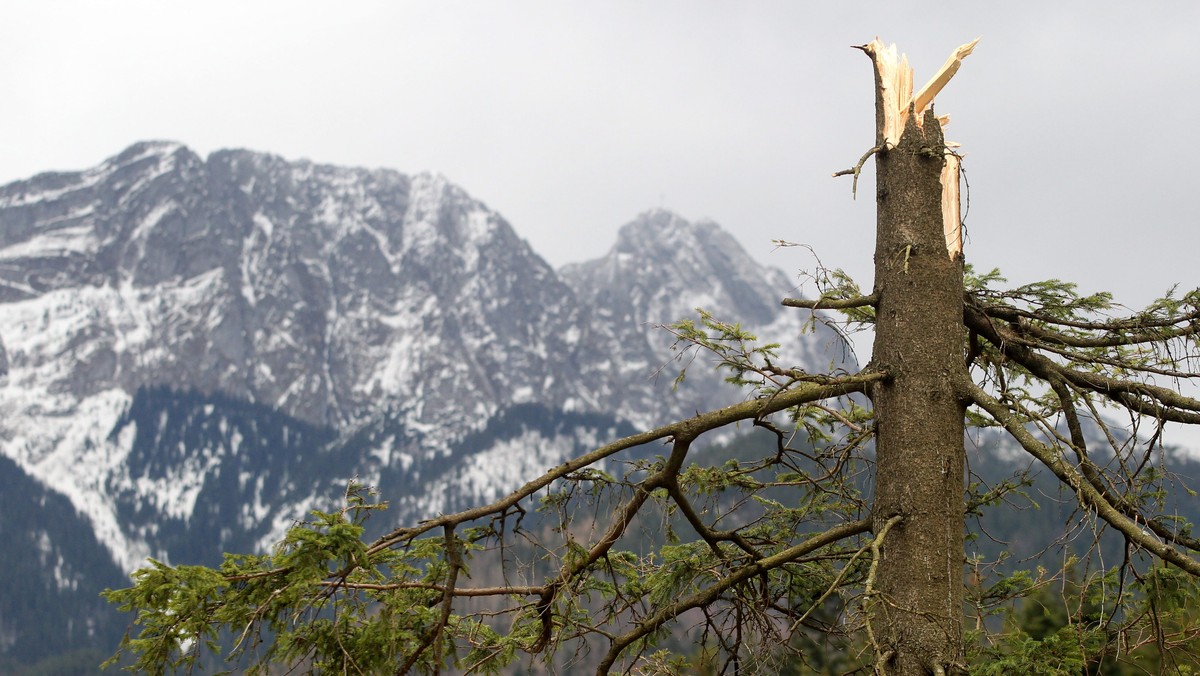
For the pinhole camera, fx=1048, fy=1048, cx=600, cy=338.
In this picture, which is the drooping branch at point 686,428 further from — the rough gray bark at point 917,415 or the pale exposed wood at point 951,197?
the pale exposed wood at point 951,197

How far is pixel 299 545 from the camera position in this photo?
4691 mm

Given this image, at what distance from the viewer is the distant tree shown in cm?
471

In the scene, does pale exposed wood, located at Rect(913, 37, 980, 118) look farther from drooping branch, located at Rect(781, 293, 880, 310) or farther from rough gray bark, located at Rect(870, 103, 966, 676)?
drooping branch, located at Rect(781, 293, 880, 310)

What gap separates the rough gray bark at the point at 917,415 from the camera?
4.89 metres

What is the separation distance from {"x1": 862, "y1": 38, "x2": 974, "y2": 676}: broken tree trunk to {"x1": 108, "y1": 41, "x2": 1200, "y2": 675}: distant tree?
0.04ft

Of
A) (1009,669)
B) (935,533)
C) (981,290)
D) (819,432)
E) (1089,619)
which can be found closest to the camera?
(1009,669)

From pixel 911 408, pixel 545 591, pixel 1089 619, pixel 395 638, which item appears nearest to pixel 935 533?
pixel 911 408

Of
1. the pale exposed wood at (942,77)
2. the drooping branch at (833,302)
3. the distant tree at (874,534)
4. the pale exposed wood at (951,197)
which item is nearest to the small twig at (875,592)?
the distant tree at (874,534)

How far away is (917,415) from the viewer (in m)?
5.18

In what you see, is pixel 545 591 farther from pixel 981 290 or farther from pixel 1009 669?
pixel 981 290

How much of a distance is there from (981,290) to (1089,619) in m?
1.84

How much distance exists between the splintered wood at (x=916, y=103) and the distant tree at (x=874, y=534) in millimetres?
12

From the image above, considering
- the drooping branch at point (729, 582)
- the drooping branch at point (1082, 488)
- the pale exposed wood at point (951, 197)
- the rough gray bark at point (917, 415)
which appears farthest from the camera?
the pale exposed wood at point (951, 197)

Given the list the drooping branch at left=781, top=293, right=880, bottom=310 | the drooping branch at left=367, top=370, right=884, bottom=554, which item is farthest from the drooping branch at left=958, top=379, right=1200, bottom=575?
the drooping branch at left=781, top=293, right=880, bottom=310
